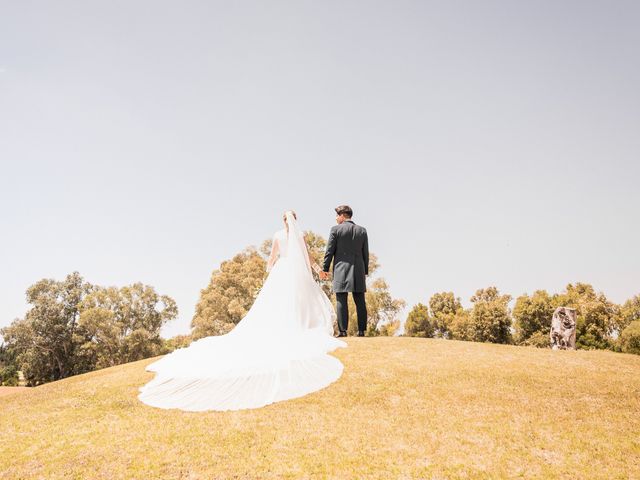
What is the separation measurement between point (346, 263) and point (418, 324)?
53623 millimetres

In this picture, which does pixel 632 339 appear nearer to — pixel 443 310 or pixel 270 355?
pixel 443 310

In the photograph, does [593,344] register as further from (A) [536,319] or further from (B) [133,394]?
(B) [133,394]

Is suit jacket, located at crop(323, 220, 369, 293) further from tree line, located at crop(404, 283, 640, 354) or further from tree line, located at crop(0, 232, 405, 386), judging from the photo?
tree line, located at crop(404, 283, 640, 354)

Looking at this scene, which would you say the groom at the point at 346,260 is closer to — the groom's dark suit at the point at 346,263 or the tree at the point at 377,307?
the groom's dark suit at the point at 346,263

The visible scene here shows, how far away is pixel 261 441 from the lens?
579 centimetres

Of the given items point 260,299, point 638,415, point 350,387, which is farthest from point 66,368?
point 638,415

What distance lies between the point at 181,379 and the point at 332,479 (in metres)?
4.82

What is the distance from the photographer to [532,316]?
5266cm

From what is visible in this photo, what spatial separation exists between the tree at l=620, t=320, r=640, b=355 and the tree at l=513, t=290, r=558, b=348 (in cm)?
909

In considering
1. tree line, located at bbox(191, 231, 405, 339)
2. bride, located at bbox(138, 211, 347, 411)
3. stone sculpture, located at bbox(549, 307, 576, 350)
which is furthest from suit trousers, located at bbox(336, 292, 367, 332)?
tree line, located at bbox(191, 231, 405, 339)

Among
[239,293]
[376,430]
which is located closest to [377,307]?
[239,293]

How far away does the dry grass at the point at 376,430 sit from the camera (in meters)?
5.11

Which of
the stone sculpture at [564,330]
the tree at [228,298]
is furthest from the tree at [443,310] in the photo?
the stone sculpture at [564,330]

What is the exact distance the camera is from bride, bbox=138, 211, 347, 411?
24.8 ft
